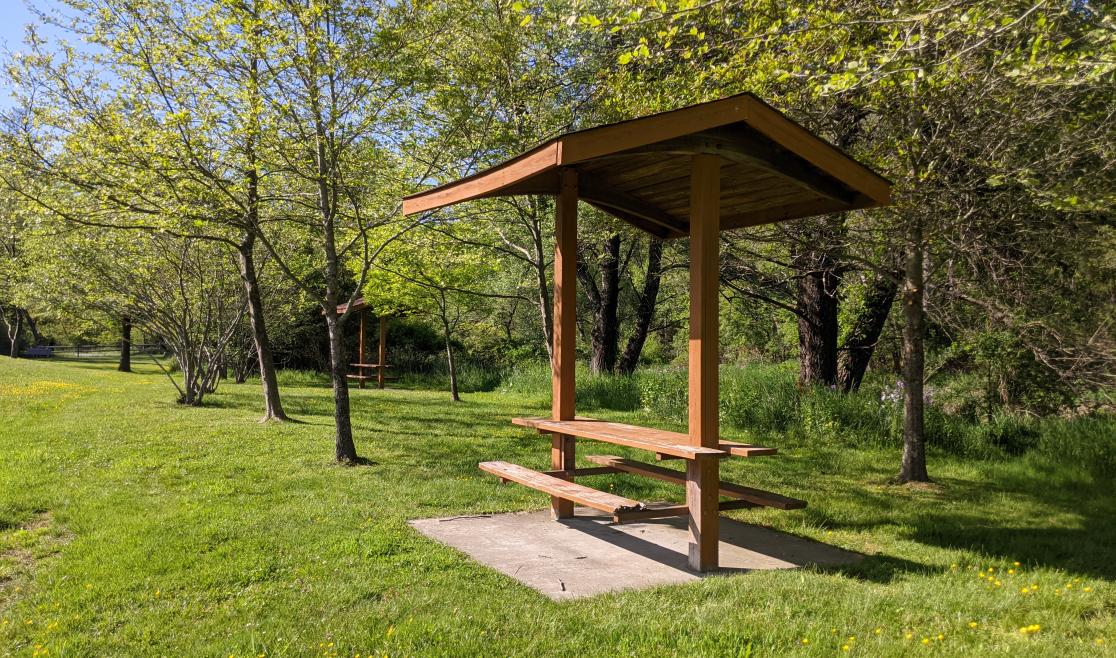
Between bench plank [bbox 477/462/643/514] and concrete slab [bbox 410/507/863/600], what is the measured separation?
0.40 meters

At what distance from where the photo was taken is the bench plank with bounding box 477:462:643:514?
15.6ft

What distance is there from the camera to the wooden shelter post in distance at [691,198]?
5.09 meters

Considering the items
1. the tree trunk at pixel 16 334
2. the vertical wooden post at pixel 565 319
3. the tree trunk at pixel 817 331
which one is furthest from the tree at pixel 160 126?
the tree trunk at pixel 16 334

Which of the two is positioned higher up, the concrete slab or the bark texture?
the bark texture

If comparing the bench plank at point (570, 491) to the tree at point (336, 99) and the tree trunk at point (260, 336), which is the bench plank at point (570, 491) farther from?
the tree trunk at point (260, 336)

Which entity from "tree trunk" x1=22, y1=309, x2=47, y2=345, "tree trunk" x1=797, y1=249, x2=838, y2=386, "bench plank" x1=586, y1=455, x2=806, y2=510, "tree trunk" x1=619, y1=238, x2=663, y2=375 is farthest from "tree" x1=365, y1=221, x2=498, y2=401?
"tree trunk" x1=22, y1=309, x2=47, y2=345

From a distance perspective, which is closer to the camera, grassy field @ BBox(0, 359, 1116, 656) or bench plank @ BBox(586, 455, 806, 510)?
grassy field @ BBox(0, 359, 1116, 656)

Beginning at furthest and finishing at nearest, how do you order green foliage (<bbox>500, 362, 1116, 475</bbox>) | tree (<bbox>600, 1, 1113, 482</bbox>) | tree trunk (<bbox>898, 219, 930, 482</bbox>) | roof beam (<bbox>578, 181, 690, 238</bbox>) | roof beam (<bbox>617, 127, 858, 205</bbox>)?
green foliage (<bbox>500, 362, 1116, 475</bbox>), tree trunk (<bbox>898, 219, 930, 482</bbox>), roof beam (<bbox>578, 181, 690, 238</bbox>), tree (<bbox>600, 1, 1113, 482</bbox>), roof beam (<bbox>617, 127, 858, 205</bbox>)

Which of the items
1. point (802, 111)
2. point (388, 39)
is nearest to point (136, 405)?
point (388, 39)

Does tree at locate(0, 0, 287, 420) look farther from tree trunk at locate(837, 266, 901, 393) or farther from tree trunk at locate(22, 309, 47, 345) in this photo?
tree trunk at locate(22, 309, 47, 345)

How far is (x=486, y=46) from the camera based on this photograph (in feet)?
35.2

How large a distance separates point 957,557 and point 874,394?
7.22 m

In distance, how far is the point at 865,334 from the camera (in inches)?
520

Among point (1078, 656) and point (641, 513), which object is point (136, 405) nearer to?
point (641, 513)
